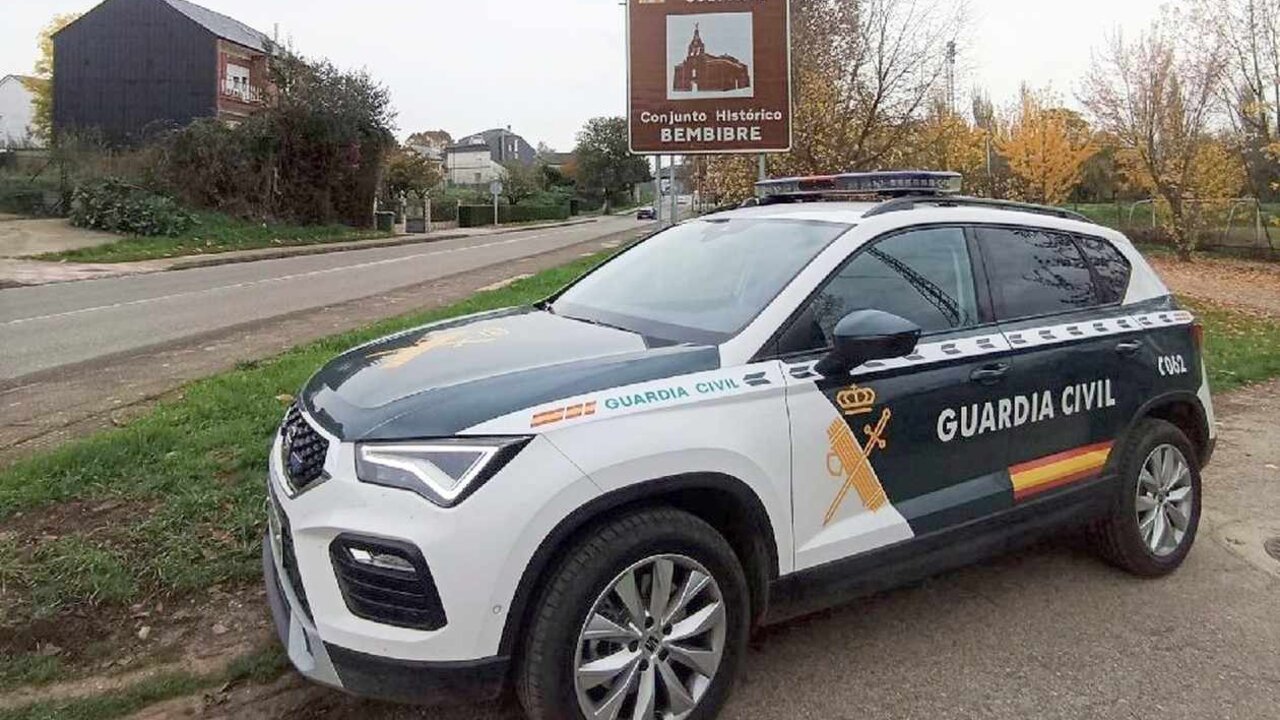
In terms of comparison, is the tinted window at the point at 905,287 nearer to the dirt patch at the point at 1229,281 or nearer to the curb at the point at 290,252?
the dirt patch at the point at 1229,281

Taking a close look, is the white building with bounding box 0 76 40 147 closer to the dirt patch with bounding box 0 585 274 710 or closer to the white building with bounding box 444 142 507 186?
the white building with bounding box 444 142 507 186

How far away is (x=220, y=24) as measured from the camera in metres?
45.2

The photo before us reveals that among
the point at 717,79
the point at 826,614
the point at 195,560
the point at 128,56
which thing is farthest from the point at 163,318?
the point at 128,56

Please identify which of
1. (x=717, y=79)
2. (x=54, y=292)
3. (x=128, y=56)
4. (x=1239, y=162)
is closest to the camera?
(x=717, y=79)

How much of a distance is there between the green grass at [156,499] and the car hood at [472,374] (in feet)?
3.97

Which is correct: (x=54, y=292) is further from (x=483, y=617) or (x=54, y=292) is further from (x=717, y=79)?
(x=483, y=617)

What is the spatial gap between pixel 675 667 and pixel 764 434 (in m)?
0.75

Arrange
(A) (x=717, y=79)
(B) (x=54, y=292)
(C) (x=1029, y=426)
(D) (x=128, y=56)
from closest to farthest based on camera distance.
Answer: (C) (x=1029, y=426) → (A) (x=717, y=79) → (B) (x=54, y=292) → (D) (x=128, y=56)

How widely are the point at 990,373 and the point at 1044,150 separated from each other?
113 feet

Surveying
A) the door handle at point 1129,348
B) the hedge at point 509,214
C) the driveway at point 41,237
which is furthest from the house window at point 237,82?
the door handle at point 1129,348

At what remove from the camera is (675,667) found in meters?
2.88

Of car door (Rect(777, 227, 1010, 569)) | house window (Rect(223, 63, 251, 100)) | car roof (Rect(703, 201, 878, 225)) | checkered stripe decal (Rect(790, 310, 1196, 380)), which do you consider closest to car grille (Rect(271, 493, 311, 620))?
car door (Rect(777, 227, 1010, 569))

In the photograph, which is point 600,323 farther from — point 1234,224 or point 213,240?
point 1234,224

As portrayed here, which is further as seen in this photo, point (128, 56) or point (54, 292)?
point (128, 56)
